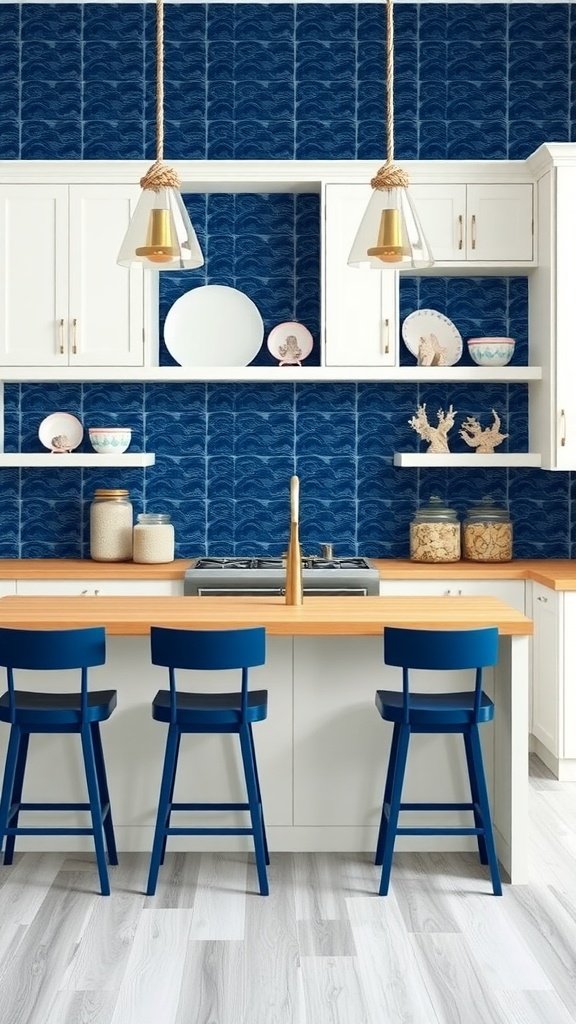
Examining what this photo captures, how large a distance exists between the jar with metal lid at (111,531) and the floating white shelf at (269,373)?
2.03 ft

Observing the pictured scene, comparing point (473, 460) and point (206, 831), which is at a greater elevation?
point (473, 460)

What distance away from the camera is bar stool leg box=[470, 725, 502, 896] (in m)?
3.42

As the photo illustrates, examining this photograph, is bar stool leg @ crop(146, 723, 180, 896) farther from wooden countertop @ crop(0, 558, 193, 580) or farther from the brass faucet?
wooden countertop @ crop(0, 558, 193, 580)

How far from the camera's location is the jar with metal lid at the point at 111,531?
5445 millimetres

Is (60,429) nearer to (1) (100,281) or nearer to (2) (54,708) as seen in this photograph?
(1) (100,281)

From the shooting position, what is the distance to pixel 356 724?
378cm

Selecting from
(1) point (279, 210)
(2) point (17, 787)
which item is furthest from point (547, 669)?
(1) point (279, 210)

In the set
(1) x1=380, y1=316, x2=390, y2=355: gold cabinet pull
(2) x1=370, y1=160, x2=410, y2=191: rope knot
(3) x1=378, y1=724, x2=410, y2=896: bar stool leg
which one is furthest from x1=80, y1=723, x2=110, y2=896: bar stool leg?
(1) x1=380, y1=316, x2=390, y2=355: gold cabinet pull

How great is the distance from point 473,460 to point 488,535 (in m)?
0.36

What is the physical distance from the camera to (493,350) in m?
5.46

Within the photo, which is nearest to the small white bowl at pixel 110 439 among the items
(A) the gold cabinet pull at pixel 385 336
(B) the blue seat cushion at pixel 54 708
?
(A) the gold cabinet pull at pixel 385 336

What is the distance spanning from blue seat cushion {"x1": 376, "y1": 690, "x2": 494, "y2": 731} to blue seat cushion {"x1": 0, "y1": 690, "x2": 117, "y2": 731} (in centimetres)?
86

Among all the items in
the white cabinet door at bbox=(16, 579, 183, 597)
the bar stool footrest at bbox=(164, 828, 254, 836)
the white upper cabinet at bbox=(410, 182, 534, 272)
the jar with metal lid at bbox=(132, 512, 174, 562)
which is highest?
the white upper cabinet at bbox=(410, 182, 534, 272)

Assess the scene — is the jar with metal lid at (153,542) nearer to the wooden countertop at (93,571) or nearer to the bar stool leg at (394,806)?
the wooden countertop at (93,571)
